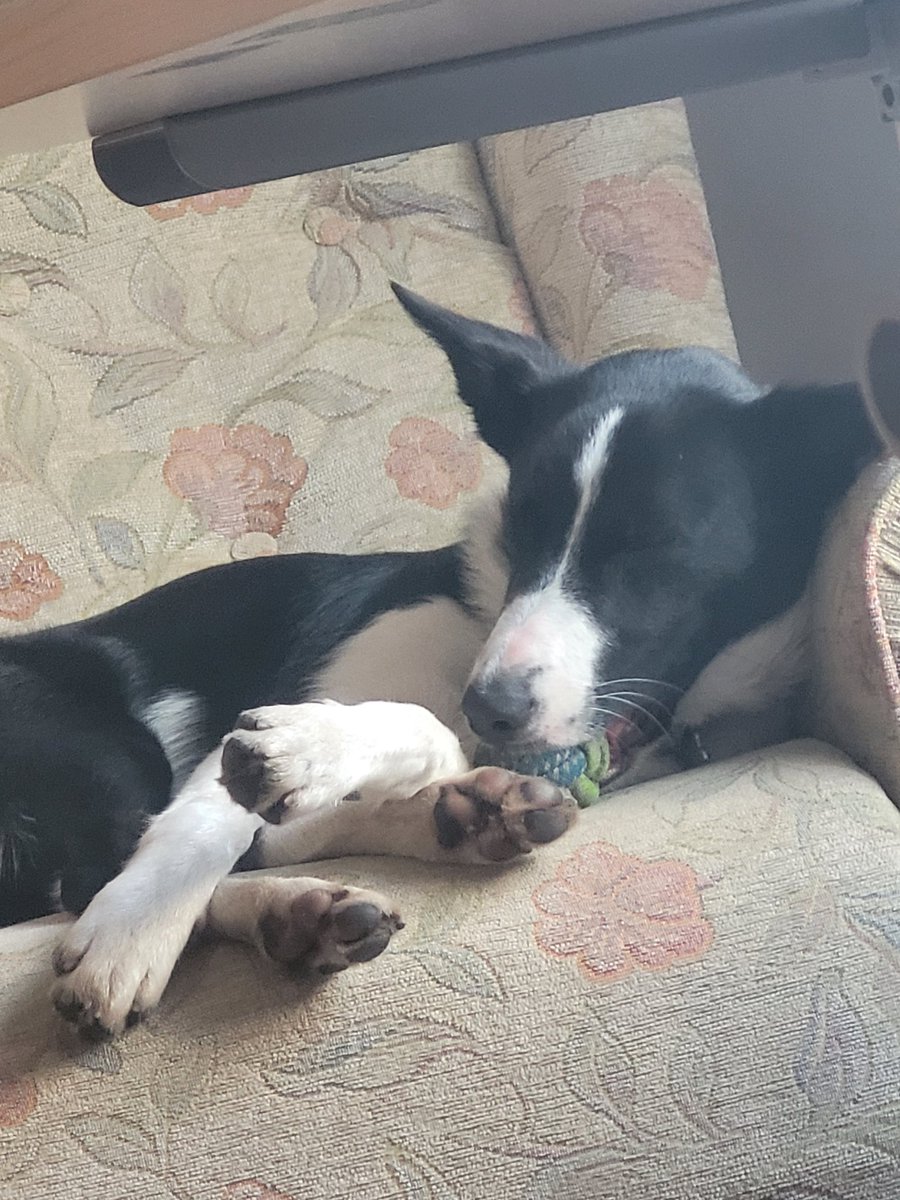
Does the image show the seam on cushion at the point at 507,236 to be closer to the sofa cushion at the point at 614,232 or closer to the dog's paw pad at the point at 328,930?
the sofa cushion at the point at 614,232

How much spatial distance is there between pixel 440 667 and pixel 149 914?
508mm

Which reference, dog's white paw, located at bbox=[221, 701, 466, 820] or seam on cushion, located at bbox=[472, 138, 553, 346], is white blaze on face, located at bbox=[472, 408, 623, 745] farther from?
seam on cushion, located at bbox=[472, 138, 553, 346]

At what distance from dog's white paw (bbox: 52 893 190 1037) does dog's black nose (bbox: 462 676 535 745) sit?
36 centimetres

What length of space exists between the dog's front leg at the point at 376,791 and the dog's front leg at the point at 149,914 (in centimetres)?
7

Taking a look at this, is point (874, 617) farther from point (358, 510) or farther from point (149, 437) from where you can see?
point (149, 437)

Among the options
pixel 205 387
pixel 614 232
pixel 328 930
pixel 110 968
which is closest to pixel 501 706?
pixel 328 930

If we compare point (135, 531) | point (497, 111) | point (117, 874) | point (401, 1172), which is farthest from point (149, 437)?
point (401, 1172)

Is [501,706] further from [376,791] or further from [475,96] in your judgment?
[475,96]

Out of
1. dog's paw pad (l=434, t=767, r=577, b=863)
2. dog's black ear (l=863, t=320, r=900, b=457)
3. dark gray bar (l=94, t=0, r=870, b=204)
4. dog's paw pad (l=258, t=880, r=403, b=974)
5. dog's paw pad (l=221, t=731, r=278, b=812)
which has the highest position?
dark gray bar (l=94, t=0, r=870, b=204)

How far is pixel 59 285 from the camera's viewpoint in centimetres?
175

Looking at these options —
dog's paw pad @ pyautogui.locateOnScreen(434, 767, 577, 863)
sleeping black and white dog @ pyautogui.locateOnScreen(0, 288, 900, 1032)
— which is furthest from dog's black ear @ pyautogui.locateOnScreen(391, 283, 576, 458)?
dog's paw pad @ pyautogui.locateOnScreen(434, 767, 577, 863)

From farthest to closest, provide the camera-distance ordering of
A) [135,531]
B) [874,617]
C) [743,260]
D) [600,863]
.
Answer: [743,260] < [135,531] < [874,617] < [600,863]

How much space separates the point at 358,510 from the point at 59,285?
0.55 m

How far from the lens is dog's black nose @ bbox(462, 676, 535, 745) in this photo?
1142 millimetres
